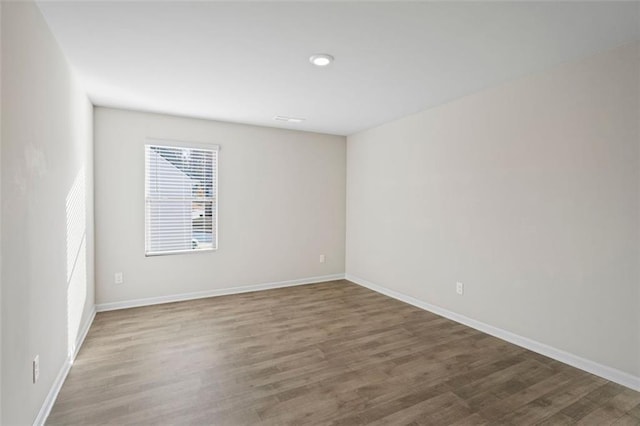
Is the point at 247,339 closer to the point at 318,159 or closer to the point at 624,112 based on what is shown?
the point at 318,159

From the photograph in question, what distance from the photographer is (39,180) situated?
1919mm

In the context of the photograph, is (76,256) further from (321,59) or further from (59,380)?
(321,59)

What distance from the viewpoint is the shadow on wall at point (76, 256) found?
257 centimetres

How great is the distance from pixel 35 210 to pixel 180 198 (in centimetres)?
242

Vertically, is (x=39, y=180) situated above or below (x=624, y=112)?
below

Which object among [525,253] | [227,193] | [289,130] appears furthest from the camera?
[289,130]

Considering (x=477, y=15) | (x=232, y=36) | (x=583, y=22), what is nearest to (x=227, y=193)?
(x=232, y=36)

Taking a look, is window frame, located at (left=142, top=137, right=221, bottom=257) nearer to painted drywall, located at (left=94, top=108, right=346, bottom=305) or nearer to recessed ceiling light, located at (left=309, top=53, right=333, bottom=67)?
painted drywall, located at (left=94, top=108, right=346, bottom=305)

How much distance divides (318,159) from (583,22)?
12.0 feet

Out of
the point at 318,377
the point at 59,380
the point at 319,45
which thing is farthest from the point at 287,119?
the point at 59,380

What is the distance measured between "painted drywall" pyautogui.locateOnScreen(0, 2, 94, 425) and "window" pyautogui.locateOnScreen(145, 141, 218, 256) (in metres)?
1.22

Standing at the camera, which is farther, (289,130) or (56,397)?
(289,130)

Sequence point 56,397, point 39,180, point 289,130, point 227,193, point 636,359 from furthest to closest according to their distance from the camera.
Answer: point 289,130
point 227,193
point 636,359
point 56,397
point 39,180

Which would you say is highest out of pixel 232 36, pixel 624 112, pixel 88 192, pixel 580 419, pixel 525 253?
pixel 232 36
